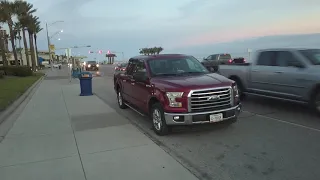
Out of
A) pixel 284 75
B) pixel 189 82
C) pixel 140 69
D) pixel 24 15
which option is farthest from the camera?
pixel 24 15

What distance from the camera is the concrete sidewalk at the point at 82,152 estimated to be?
448cm

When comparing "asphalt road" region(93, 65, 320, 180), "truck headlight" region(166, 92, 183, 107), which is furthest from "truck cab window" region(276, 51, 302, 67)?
"truck headlight" region(166, 92, 183, 107)

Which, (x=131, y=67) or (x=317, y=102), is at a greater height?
(x=131, y=67)

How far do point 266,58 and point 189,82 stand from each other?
→ 13.8 feet

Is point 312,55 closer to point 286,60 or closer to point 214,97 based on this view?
point 286,60

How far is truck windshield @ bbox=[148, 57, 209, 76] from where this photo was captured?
7.19 meters

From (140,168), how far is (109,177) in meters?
0.53

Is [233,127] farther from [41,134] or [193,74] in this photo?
[41,134]

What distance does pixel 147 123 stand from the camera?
25.3ft

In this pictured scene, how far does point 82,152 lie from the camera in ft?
17.9

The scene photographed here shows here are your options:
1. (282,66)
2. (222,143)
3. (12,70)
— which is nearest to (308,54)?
(282,66)

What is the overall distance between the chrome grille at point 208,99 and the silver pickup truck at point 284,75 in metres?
2.83

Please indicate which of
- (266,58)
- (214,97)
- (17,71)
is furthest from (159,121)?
(17,71)

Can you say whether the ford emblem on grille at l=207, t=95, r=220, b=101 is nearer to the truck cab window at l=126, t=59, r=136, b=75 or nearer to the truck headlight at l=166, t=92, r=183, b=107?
the truck headlight at l=166, t=92, r=183, b=107
